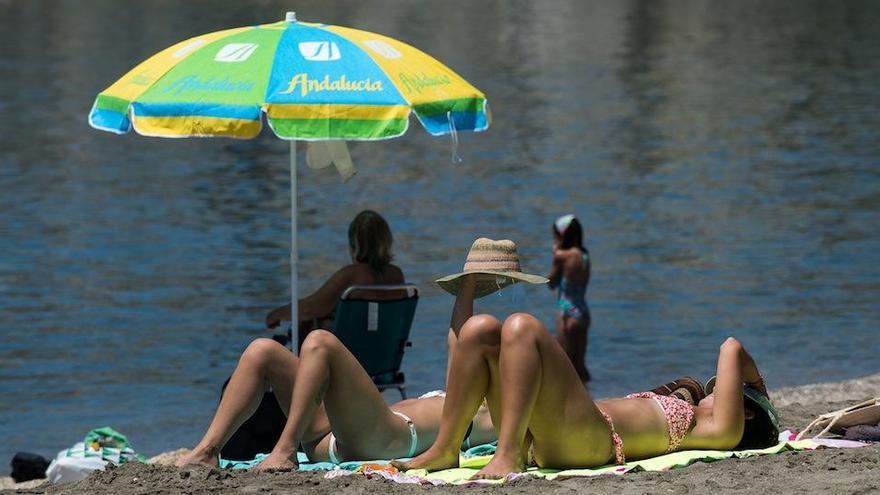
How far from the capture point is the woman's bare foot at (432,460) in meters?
6.30

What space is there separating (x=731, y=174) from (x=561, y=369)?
16045 mm

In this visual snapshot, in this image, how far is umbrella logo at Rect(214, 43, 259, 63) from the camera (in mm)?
7277

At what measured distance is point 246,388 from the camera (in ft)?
21.2

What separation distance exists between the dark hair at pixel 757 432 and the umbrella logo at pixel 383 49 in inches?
84.3

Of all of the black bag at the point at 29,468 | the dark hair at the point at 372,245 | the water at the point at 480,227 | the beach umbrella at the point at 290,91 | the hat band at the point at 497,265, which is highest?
the beach umbrella at the point at 290,91

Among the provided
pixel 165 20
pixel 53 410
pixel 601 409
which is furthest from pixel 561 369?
pixel 165 20

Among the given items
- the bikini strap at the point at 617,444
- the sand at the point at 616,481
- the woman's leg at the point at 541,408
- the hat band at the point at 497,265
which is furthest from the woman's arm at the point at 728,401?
the hat band at the point at 497,265

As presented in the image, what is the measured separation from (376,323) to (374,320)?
0.02 meters

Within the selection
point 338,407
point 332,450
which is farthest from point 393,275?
point 338,407

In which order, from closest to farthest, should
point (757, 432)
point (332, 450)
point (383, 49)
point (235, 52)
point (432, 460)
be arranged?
point (432, 460) → point (332, 450) → point (757, 432) → point (235, 52) → point (383, 49)

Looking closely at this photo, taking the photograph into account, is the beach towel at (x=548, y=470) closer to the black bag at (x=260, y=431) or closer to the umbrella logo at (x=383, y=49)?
the black bag at (x=260, y=431)

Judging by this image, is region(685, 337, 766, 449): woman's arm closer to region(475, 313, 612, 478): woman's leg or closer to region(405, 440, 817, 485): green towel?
region(405, 440, 817, 485): green towel

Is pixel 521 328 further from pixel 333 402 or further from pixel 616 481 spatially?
pixel 333 402

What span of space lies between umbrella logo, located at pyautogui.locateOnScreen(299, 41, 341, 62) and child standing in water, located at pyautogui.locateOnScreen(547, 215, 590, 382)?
4.34 meters
